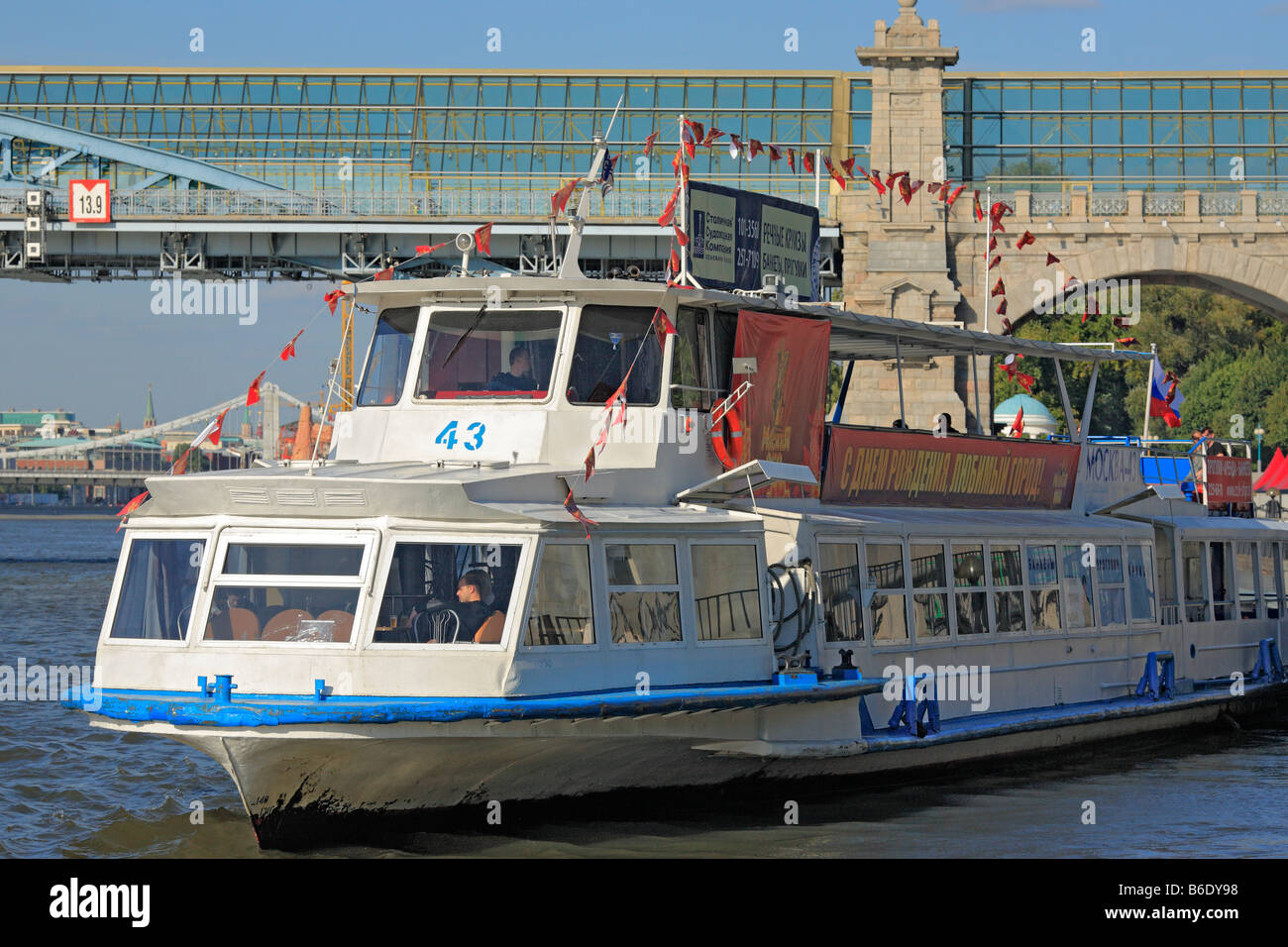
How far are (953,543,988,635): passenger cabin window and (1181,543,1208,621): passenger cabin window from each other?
510 cm

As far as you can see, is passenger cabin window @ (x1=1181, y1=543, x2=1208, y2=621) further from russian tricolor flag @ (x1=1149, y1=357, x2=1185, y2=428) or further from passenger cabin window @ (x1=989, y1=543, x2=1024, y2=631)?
passenger cabin window @ (x1=989, y1=543, x2=1024, y2=631)

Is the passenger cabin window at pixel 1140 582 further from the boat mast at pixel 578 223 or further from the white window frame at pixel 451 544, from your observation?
the white window frame at pixel 451 544

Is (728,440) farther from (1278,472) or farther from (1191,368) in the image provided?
(1191,368)

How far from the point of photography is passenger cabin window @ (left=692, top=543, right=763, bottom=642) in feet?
43.8

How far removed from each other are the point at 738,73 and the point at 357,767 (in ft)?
176

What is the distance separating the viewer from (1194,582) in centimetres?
2120

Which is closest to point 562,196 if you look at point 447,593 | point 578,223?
point 578,223

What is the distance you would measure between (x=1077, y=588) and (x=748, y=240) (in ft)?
17.7

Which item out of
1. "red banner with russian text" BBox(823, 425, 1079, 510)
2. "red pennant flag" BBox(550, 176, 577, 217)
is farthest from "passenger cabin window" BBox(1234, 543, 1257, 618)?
"red pennant flag" BBox(550, 176, 577, 217)

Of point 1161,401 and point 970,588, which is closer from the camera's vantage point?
point 970,588
